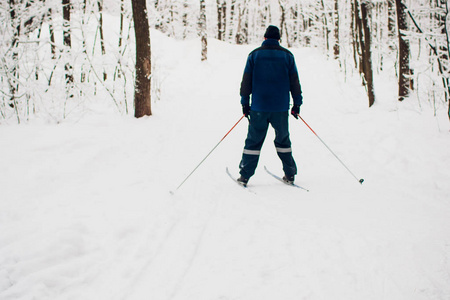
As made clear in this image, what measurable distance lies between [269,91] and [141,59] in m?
4.43

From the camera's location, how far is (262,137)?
389 cm

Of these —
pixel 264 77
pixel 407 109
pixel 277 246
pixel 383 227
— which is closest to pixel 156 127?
pixel 264 77

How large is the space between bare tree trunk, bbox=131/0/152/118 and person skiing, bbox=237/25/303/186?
3.99 m

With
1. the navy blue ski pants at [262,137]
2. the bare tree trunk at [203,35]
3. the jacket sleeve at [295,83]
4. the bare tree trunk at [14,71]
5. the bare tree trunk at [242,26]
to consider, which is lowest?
the navy blue ski pants at [262,137]

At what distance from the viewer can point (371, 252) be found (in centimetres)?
246

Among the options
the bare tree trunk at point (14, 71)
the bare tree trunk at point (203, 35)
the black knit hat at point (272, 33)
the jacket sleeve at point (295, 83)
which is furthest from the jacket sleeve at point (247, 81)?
the bare tree trunk at point (203, 35)

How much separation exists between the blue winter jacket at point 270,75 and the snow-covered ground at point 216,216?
1.24 metres

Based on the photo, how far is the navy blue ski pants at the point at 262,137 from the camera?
3.79 metres

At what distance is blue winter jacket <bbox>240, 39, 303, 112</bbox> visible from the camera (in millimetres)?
3682

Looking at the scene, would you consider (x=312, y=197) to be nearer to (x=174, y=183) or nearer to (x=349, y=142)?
(x=174, y=183)

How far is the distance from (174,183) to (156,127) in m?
2.95

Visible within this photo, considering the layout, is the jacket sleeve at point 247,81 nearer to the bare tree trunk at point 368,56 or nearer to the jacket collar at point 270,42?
the jacket collar at point 270,42

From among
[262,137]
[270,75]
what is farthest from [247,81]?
[262,137]

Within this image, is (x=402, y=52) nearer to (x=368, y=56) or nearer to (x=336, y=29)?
(x=368, y=56)
